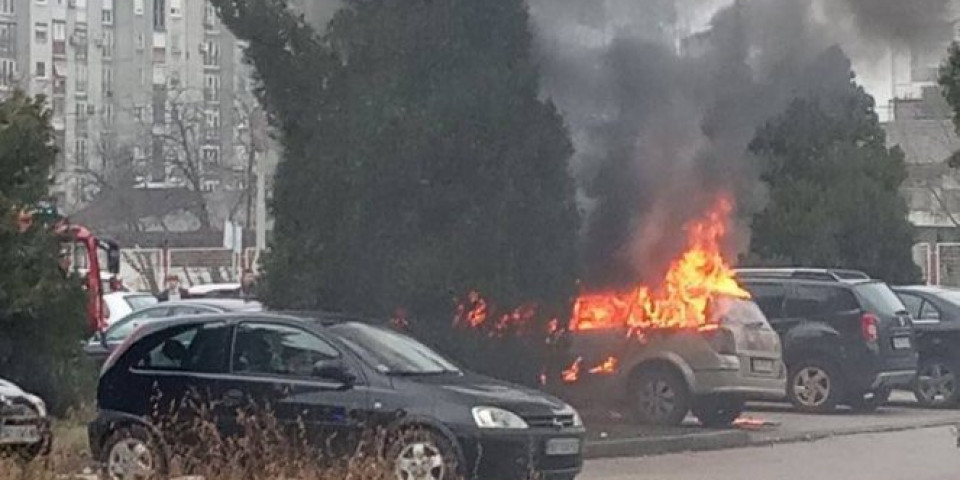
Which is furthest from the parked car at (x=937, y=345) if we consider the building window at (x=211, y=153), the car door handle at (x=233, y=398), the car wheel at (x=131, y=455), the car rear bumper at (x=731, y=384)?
the building window at (x=211, y=153)

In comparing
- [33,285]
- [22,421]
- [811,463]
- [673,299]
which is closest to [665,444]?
[811,463]

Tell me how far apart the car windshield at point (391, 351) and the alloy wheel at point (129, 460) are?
1.59 meters

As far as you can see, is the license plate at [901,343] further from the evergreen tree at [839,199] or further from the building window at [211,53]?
the building window at [211,53]

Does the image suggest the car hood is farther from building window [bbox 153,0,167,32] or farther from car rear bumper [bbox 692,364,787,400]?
building window [bbox 153,0,167,32]

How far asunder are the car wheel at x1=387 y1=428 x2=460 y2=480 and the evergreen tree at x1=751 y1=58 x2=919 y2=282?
677 inches

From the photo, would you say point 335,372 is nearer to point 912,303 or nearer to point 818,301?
point 818,301

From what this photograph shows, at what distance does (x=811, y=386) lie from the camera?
22.9 m

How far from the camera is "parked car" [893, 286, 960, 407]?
2403 centimetres

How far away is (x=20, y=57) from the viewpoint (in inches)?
2771

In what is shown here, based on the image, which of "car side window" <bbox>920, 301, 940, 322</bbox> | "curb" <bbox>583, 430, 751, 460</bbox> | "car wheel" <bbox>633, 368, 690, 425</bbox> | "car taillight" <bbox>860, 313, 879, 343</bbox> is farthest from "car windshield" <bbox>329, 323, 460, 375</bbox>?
"car side window" <bbox>920, 301, 940, 322</bbox>

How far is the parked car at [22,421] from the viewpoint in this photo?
13401 mm

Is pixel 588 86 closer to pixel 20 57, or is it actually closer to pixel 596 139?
pixel 596 139

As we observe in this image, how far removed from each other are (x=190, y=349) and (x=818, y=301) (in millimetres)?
11290

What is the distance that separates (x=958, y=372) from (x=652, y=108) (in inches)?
221
